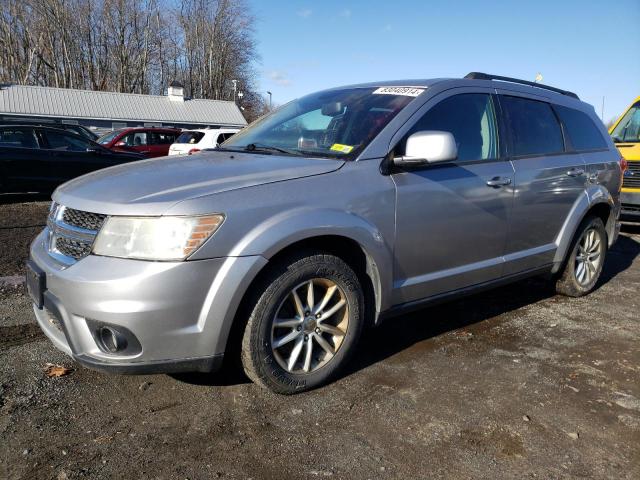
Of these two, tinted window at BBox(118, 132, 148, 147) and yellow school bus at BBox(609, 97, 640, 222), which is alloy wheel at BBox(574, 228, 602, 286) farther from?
tinted window at BBox(118, 132, 148, 147)

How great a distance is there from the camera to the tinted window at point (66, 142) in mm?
10234

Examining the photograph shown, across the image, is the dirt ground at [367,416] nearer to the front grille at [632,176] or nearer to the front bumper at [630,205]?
the front bumper at [630,205]

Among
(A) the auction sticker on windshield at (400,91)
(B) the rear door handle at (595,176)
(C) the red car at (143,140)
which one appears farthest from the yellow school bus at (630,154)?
(C) the red car at (143,140)

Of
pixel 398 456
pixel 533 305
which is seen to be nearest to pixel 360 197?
pixel 398 456

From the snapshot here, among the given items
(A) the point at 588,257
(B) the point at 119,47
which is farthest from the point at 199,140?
(B) the point at 119,47

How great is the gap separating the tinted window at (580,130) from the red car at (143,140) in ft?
44.8

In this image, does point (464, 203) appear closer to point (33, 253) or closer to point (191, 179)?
point (191, 179)

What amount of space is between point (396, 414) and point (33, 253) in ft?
7.24

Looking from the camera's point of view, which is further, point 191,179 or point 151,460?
point 191,179

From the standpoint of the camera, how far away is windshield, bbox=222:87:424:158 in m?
3.31

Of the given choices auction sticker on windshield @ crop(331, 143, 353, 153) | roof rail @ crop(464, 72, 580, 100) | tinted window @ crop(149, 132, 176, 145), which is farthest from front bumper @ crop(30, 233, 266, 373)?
tinted window @ crop(149, 132, 176, 145)

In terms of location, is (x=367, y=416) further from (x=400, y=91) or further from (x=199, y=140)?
(x=199, y=140)

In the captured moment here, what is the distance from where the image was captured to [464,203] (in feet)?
11.5

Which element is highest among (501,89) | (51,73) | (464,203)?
(51,73)
